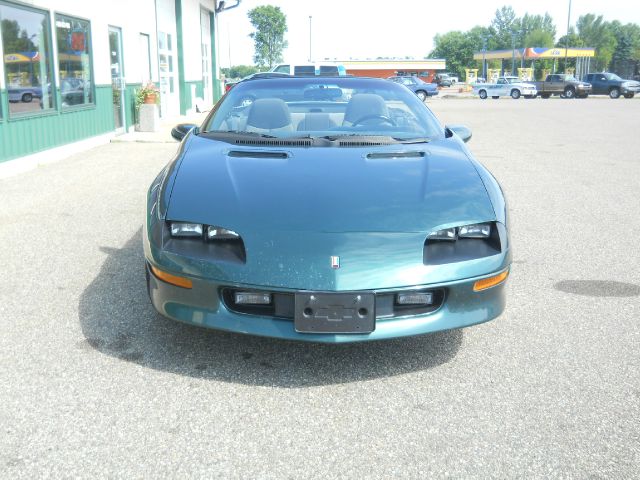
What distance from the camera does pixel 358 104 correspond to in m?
4.64

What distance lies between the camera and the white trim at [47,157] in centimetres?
948

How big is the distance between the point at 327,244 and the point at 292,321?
0.37m

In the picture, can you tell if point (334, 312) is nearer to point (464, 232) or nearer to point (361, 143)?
point (464, 232)

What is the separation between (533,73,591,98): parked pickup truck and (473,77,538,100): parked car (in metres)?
0.74

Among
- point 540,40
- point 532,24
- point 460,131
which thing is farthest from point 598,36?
point 460,131

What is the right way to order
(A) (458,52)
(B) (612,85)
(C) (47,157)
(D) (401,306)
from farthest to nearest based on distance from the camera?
(A) (458,52) → (B) (612,85) → (C) (47,157) → (D) (401,306)

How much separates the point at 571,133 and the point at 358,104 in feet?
44.7

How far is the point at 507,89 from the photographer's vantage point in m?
44.3

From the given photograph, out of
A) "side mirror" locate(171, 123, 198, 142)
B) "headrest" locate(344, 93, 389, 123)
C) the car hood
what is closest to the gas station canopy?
"headrest" locate(344, 93, 389, 123)

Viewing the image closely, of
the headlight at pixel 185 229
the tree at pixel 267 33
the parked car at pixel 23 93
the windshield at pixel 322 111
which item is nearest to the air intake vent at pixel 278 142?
the windshield at pixel 322 111

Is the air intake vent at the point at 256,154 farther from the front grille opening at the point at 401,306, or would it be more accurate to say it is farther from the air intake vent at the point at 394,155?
the front grille opening at the point at 401,306

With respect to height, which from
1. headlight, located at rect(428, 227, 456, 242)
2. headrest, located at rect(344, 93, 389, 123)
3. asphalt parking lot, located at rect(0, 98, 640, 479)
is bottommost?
asphalt parking lot, located at rect(0, 98, 640, 479)

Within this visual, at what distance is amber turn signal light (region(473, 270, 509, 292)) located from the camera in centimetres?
313

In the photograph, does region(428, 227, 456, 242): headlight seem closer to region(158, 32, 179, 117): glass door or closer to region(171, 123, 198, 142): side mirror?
region(171, 123, 198, 142): side mirror
